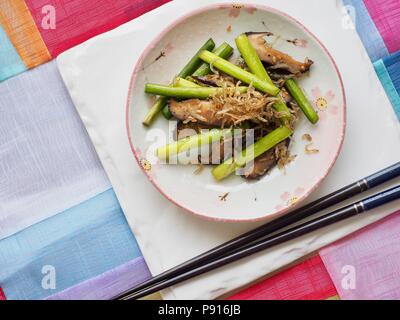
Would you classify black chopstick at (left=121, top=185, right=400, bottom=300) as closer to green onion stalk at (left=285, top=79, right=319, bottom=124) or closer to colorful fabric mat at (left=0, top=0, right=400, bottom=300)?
colorful fabric mat at (left=0, top=0, right=400, bottom=300)

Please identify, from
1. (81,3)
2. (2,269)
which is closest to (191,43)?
(81,3)

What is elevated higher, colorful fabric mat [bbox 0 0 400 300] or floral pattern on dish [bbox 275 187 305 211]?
colorful fabric mat [bbox 0 0 400 300]

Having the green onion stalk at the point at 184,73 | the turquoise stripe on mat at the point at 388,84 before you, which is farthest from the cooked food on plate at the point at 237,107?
the turquoise stripe on mat at the point at 388,84

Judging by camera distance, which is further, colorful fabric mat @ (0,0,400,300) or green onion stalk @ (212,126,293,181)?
colorful fabric mat @ (0,0,400,300)

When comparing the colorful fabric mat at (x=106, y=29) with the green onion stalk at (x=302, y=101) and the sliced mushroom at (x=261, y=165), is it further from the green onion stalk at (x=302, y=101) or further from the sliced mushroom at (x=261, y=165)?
the sliced mushroom at (x=261, y=165)

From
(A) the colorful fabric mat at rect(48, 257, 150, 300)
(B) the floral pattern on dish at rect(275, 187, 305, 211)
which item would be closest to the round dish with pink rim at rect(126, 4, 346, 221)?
(B) the floral pattern on dish at rect(275, 187, 305, 211)
